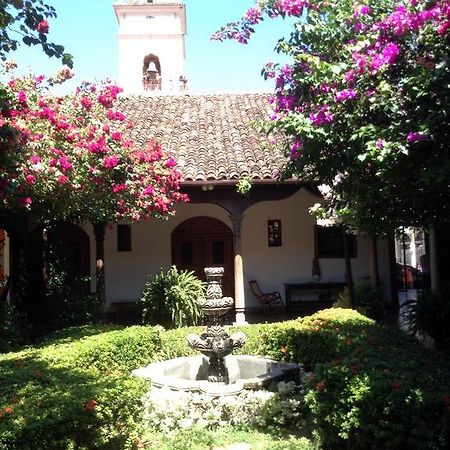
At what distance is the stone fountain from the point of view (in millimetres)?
6738

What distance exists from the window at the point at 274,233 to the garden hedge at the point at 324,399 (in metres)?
7.03

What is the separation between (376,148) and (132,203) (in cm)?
594

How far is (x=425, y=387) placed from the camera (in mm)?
3934

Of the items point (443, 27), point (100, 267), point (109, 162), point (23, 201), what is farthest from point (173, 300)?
point (443, 27)

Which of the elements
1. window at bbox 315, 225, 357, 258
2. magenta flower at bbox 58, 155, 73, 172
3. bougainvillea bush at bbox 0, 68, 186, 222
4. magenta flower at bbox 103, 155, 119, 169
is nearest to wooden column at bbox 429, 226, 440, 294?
window at bbox 315, 225, 357, 258

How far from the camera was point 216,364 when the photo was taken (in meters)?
7.03

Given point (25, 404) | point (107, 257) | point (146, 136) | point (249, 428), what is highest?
point (146, 136)

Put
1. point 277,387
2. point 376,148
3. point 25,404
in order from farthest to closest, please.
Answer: point 277,387 < point 25,404 < point 376,148

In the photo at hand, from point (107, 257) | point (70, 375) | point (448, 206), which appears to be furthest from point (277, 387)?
point (107, 257)

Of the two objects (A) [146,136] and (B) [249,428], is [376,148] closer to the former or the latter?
(B) [249,428]

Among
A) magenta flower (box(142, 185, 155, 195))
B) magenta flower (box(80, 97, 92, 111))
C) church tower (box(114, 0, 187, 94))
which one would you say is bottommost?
magenta flower (box(142, 185, 155, 195))

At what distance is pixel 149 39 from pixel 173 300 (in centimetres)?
1963

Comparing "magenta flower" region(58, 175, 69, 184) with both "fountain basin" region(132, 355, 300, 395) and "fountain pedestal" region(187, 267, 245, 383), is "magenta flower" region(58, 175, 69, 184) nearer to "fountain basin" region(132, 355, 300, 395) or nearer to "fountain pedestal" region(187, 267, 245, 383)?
"fountain pedestal" region(187, 267, 245, 383)

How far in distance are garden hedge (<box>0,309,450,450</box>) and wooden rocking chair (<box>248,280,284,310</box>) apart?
253 inches
